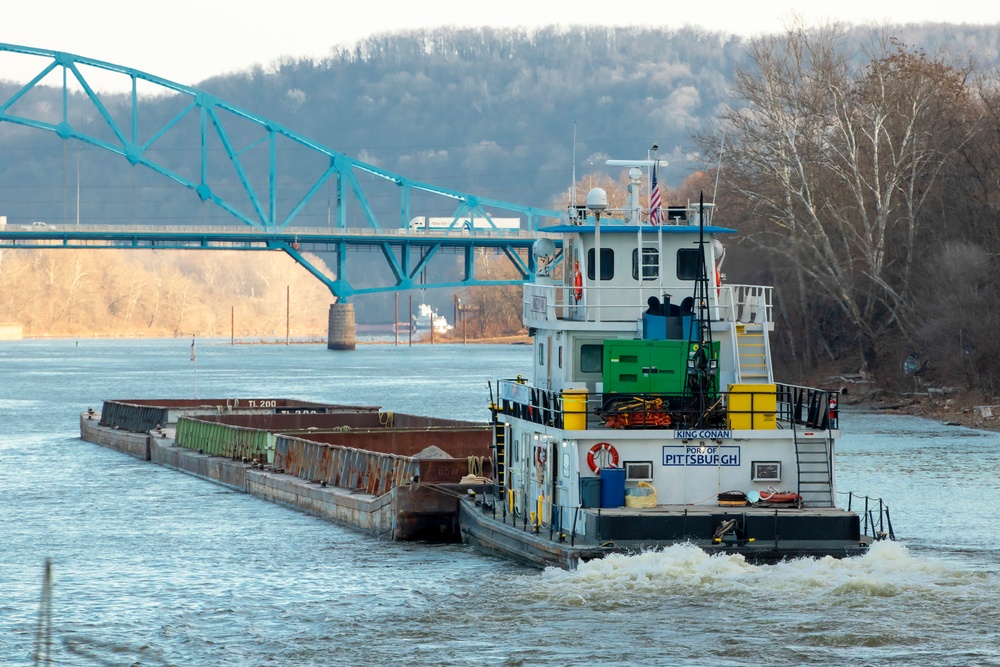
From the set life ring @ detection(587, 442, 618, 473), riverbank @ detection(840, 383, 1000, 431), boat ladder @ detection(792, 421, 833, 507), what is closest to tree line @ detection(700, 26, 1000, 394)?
riverbank @ detection(840, 383, 1000, 431)

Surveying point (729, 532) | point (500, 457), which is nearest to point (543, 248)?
point (500, 457)

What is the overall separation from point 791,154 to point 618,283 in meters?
42.3

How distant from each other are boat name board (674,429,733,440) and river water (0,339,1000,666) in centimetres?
191

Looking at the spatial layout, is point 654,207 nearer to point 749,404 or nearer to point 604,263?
point 604,263

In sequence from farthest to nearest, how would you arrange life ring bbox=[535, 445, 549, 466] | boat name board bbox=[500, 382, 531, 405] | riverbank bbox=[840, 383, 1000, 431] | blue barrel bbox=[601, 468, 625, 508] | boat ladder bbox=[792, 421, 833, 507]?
riverbank bbox=[840, 383, 1000, 431] < boat name board bbox=[500, 382, 531, 405] < life ring bbox=[535, 445, 549, 466] < boat ladder bbox=[792, 421, 833, 507] < blue barrel bbox=[601, 468, 625, 508]

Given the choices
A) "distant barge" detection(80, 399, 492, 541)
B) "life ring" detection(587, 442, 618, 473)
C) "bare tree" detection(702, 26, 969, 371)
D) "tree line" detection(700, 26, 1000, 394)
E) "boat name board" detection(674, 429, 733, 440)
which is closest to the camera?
"boat name board" detection(674, 429, 733, 440)

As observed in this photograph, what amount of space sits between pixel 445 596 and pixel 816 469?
6.16 meters

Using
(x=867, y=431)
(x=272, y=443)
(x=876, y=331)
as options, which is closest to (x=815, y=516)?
(x=272, y=443)

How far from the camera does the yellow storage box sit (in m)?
23.6

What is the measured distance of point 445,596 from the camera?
2412 cm

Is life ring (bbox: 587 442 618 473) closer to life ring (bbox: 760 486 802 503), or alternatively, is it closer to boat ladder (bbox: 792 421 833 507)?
life ring (bbox: 760 486 802 503)

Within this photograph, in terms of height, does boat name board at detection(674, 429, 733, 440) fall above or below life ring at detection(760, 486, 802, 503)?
above

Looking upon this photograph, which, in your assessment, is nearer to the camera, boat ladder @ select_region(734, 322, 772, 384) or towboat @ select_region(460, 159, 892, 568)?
towboat @ select_region(460, 159, 892, 568)

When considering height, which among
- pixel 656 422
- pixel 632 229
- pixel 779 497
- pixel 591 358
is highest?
pixel 632 229
